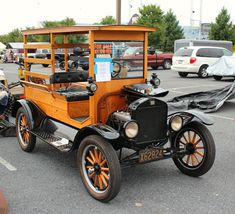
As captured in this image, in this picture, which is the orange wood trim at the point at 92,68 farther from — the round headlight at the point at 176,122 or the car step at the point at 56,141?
the round headlight at the point at 176,122

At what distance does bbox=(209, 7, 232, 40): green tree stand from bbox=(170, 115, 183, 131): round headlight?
34121mm

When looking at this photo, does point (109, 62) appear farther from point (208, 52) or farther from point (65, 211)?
point (208, 52)

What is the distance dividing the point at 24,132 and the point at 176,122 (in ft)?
8.68

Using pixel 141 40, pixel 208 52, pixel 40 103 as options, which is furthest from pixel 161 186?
pixel 208 52

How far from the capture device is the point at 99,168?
4.02m

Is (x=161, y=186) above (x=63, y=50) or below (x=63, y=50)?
below

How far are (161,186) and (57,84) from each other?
2413 millimetres

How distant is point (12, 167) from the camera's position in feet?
16.5

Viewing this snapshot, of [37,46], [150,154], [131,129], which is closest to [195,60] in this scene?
[37,46]

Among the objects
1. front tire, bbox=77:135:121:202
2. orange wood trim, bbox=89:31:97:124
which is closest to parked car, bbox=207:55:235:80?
orange wood trim, bbox=89:31:97:124

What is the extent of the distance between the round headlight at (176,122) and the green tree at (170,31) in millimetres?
34672

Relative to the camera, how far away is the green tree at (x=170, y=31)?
126 feet

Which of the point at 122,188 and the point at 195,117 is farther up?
the point at 195,117

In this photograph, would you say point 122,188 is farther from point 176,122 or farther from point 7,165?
point 7,165
